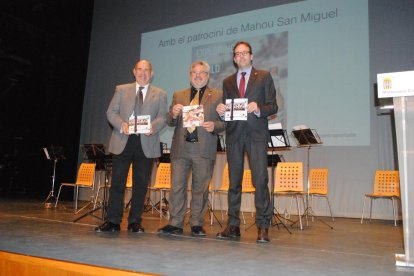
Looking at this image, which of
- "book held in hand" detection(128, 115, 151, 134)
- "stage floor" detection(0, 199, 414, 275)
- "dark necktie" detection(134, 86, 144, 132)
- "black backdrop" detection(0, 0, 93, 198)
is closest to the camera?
"stage floor" detection(0, 199, 414, 275)

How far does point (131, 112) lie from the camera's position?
3.53 m

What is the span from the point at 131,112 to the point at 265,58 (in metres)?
3.98

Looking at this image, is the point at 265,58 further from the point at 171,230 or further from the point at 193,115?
the point at 171,230

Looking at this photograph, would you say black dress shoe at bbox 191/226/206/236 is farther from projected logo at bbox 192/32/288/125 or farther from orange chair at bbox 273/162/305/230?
projected logo at bbox 192/32/288/125

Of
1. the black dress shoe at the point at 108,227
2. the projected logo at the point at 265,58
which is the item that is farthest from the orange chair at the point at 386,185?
the black dress shoe at the point at 108,227

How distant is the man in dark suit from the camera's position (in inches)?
121

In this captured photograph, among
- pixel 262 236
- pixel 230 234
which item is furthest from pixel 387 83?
pixel 230 234

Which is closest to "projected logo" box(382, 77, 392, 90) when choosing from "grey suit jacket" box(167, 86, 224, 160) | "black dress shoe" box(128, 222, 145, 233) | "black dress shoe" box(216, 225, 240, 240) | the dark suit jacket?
the dark suit jacket

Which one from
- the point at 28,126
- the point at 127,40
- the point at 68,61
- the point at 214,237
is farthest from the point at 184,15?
the point at 214,237

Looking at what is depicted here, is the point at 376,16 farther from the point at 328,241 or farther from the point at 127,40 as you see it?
the point at 127,40

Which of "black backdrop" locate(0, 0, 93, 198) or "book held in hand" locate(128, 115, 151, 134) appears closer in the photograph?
"book held in hand" locate(128, 115, 151, 134)

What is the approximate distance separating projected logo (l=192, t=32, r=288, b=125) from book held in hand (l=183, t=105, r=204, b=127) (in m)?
3.41

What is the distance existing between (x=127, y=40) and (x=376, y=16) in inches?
218

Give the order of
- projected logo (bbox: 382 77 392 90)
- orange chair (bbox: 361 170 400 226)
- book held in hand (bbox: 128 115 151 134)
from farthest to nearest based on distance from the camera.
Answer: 1. orange chair (bbox: 361 170 400 226)
2. book held in hand (bbox: 128 115 151 134)
3. projected logo (bbox: 382 77 392 90)
